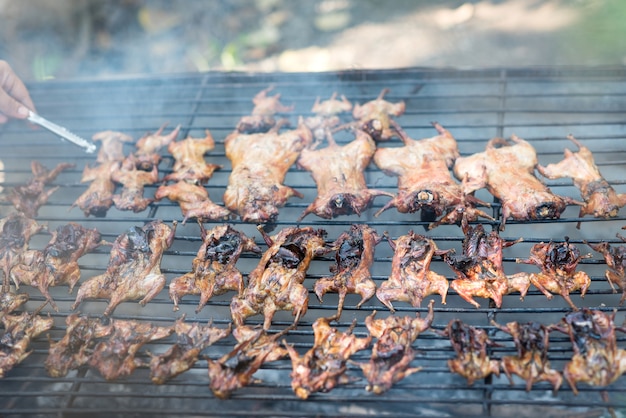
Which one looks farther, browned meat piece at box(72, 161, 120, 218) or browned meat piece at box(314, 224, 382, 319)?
browned meat piece at box(72, 161, 120, 218)

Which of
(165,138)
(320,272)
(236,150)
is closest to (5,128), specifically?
(165,138)

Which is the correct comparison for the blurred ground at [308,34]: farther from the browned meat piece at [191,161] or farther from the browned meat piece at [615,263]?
the browned meat piece at [615,263]

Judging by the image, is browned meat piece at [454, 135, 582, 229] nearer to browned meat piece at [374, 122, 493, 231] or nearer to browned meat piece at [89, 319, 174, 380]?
browned meat piece at [374, 122, 493, 231]

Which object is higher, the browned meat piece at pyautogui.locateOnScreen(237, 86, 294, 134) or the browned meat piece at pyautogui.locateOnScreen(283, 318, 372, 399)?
the browned meat piece at pyautogui.locateOnScreen(237, 86, 294, 134)

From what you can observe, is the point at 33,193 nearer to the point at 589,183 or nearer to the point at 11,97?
the point at 11,97

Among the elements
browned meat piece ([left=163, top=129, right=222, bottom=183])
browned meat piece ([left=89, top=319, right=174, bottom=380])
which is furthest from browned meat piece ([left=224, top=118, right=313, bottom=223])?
browned meat piece ([left=89, top=319, right=174, bottom=380])

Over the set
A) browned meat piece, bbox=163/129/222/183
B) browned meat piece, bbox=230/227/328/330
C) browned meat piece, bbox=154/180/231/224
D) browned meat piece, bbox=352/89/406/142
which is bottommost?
browned meat piece, bbox=230/227/328/330

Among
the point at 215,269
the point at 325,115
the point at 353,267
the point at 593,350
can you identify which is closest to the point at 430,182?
the point at 353,267
